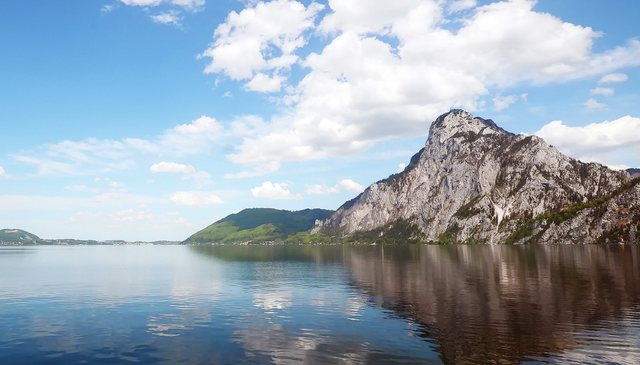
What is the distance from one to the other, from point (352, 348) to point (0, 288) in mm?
87953

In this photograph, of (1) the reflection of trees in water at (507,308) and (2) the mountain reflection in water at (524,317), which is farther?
(1) the reflection of trees in water at (507,308)

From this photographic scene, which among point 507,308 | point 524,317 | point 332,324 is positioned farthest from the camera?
point 507,308

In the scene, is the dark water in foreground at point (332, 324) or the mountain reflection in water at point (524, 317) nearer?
the mountain reflection in water at point (524, 317)

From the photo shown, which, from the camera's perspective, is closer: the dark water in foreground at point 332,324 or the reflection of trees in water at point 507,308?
the dark water in foreground at point 332,324

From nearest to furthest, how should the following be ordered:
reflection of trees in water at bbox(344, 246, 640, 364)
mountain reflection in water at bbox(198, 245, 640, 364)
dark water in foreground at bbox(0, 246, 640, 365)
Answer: mountain reflection in water at bbox(198, 245, 640, 364), dark water in foreground at bbox(0, 246, 640, 365), reflection of trees in water at bbox(344, 246, 640, 364)

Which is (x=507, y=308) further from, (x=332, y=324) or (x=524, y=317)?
(x=332, y=324)

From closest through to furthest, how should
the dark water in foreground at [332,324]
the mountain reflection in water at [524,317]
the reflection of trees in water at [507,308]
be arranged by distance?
the mountain reflection in water at [524,317], the dark water in foreground at [332,324], the reflection of trees in water at [507,308]

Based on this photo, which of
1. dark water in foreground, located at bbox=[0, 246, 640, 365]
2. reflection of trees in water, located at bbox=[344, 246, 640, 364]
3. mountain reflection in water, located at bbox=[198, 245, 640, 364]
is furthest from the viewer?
reflection of trees in water, located at bbox=[344, 246, 640, 364]

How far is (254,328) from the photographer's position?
45219 mm

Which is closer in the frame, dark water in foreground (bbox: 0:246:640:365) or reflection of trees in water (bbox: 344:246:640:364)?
dark water in foreground (bbox: 0:246:640:365)

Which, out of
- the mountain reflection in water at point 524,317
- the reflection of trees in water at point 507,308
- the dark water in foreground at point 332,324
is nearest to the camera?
the mountain reflection in water at point 524,317

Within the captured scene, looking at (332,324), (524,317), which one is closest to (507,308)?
(524,317)

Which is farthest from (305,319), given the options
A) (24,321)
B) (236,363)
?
(24,321)

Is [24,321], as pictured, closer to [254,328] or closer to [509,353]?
[254,328]
